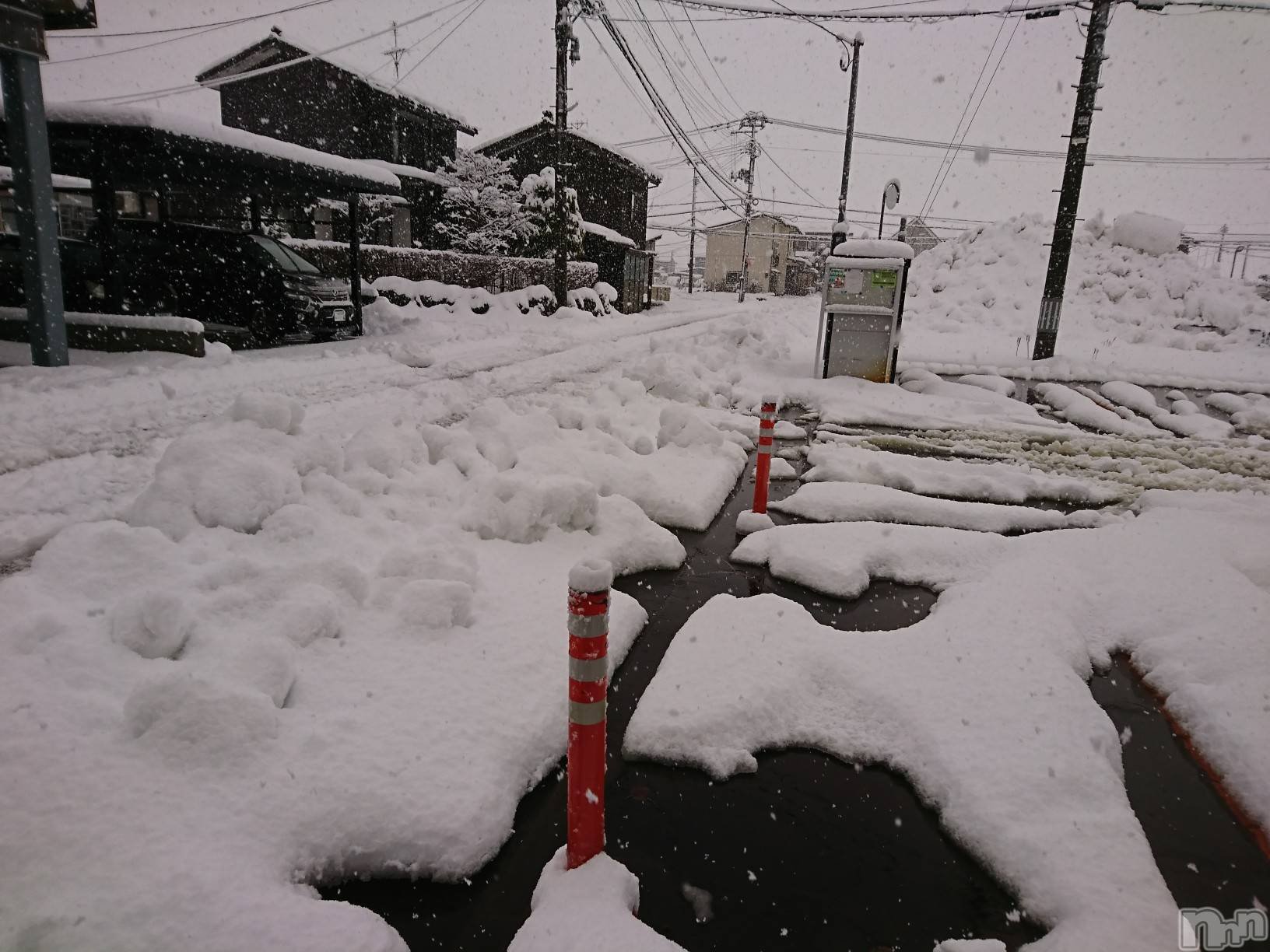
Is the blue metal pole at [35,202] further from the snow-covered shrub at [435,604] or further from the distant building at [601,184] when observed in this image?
the distant building at [601,184]

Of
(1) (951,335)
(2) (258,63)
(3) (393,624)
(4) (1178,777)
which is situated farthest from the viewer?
(2) (258,63)

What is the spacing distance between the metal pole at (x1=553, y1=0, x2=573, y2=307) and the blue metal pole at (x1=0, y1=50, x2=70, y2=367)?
477 inches

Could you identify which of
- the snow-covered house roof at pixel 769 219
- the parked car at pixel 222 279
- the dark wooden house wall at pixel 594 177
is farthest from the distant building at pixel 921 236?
the parked car at pixel 222 279

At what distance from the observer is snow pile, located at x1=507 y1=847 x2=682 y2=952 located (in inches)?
77.2

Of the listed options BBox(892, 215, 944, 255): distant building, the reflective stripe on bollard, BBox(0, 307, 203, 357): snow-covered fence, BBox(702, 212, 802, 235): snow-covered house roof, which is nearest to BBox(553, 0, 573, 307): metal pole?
BBox(0, 307, 203, 357): snow-covered fence

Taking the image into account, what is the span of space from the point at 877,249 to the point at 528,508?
29.9 ft

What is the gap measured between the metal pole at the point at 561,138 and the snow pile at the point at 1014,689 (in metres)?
16.8

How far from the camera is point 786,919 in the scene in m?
2.22

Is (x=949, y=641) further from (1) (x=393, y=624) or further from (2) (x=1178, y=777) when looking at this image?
(1) (x=393, y=624)

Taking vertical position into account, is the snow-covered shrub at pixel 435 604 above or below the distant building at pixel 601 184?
below

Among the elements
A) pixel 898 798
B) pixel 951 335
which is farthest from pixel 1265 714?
pixel 951 335

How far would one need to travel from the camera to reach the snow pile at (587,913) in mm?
1962

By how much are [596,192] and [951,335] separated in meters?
17.9

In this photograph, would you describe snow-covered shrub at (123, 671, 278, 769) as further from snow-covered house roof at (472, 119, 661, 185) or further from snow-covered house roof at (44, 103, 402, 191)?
snow-covered house roof at (472, 119, 661, 185)
